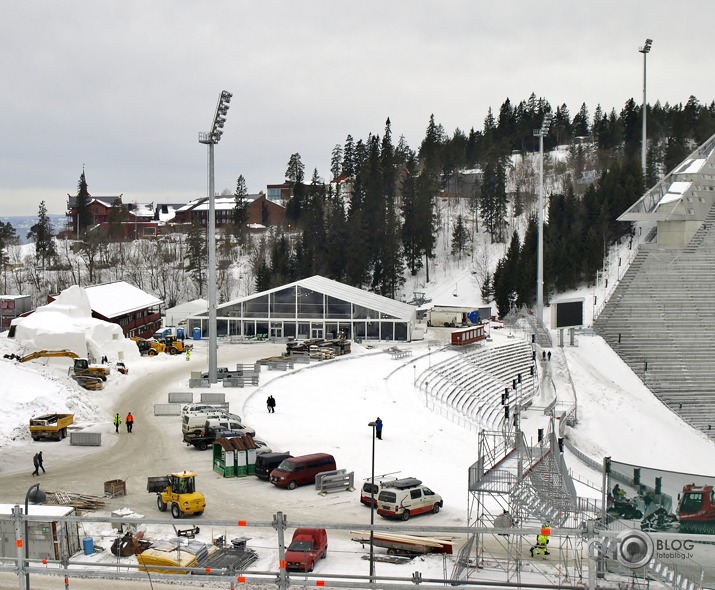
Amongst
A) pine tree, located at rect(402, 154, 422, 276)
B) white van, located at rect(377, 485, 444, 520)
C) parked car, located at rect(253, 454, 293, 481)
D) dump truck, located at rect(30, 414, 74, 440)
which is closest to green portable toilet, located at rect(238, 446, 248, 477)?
parked car, located at rect(253, 454, 293, 481)

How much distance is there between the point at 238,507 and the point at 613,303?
41.7 meters

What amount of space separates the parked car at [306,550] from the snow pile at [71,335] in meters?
32.0

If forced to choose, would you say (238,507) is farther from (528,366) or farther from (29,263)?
(29,263)

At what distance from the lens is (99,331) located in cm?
4712

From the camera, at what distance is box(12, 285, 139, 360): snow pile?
45.1 meters

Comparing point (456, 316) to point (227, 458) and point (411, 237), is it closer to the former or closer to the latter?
point (411, 237)

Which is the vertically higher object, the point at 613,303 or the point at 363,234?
the point at 363,234

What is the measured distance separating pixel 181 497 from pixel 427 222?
214 feet

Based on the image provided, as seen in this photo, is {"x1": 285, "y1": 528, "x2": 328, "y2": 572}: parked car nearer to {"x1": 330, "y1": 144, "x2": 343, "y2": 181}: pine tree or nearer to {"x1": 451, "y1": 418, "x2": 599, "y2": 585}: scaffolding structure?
{"x1": 451, "y1": 418, "x2": 599, "y2": 585}: scaffolding structure

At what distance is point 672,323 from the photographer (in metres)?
53.5

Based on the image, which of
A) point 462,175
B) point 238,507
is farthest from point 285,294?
point 462,175

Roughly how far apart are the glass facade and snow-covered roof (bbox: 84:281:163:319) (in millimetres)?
5797

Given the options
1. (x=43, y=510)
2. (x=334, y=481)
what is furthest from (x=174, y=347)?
(x=43, y=510)

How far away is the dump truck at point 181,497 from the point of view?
2009cm
